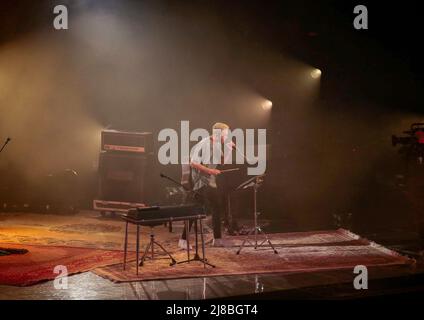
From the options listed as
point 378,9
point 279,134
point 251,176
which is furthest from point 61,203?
point 378,9

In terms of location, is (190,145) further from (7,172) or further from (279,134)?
(7,172)

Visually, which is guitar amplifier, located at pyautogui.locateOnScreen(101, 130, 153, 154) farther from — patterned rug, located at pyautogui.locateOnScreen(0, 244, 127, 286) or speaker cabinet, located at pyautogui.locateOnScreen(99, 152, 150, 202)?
patterned rug, located at pyautogui.locateOnScreen(0, 244, 127, 286)

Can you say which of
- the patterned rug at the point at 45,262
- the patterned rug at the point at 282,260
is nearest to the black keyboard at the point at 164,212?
the patterned rug at the point at 282,260

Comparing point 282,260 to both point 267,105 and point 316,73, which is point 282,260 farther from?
point 316,73

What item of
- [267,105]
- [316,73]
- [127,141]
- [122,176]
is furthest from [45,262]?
[316,73]

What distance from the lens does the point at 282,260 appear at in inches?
248

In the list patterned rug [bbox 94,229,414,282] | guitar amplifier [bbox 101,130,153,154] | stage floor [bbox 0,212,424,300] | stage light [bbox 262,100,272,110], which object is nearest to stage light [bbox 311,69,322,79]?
stage light [bbox 262,100,272,110]

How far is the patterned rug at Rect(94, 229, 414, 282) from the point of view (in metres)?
5.66

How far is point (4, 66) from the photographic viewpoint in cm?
1110

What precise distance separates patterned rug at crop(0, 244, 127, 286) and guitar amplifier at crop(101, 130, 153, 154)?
328cm

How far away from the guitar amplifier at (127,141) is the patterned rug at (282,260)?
2976 mm

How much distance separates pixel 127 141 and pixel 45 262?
4.11 meters

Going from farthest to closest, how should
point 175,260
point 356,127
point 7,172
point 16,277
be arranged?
point 356,127
point 7,172
point 175,260
point 16,277
